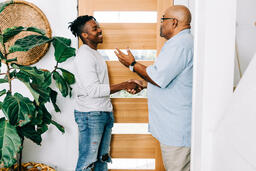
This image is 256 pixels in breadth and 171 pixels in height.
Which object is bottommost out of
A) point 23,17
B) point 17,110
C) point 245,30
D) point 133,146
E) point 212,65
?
point 133,146

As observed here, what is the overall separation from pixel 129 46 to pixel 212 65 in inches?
58.7

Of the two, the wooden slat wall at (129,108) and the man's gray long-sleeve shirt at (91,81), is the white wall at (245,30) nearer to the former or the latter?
the wooden slat wall at (129,108)

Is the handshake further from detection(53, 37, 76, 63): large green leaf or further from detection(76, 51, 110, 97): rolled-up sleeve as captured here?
detection(53, 37, 76, 63): large green leaf

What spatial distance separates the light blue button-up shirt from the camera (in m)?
1.24

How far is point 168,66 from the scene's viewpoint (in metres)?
1.23

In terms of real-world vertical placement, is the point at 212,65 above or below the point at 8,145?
above

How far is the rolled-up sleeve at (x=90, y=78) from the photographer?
1.54 meters

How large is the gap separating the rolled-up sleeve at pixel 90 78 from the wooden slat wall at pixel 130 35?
0.55m

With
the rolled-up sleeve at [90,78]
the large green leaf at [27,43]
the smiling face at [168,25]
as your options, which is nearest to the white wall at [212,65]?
the smiling face at [168,25]

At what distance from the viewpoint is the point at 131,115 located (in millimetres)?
2094

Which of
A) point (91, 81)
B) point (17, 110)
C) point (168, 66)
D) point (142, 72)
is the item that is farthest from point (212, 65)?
point (17, 110)

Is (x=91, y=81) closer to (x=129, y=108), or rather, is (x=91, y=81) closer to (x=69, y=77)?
(x=69, y=77)

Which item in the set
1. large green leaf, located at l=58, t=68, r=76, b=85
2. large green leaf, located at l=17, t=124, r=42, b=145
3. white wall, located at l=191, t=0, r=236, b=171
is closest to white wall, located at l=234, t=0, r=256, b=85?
white wall, located at l=191, t=0, r=236, b=171

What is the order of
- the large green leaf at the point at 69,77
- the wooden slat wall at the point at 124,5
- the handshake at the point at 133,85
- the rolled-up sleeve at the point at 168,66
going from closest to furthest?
the rolled-up sleeve at the point at 168,66 < the handshake at the point at 133,85 < the large green leaf at the point at 69,77 < the wooden slat wall at the point at 124,5
